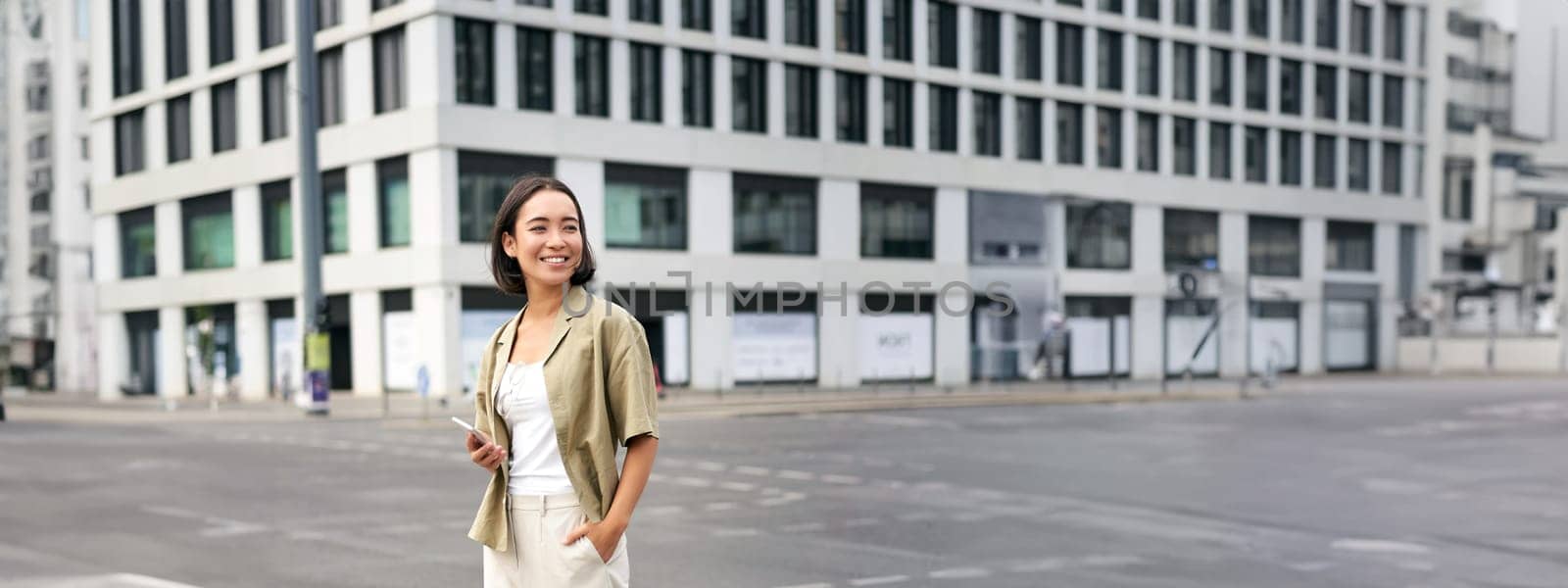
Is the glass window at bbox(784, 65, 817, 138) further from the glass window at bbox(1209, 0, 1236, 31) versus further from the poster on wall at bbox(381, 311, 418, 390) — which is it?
the glass window at bbox(1209, 0, 1236, 31)

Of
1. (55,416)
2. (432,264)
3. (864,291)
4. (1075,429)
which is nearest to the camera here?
(1075,429)

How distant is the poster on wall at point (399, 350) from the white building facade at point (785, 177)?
110mm

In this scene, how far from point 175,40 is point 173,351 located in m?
10.9

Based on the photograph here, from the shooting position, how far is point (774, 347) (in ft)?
149

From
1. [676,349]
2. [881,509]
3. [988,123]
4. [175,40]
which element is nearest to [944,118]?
[988,123]

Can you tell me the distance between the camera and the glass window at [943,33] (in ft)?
160

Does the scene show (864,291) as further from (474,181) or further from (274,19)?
(274,19)

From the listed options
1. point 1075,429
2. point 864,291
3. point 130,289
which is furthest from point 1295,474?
point 130,289

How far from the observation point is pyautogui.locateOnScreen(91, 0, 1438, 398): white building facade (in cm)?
4044

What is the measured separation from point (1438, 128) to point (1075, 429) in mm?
48070

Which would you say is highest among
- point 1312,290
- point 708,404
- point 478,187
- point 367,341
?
point 478,187

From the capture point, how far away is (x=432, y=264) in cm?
3903

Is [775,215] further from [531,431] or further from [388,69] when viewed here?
[531,431]

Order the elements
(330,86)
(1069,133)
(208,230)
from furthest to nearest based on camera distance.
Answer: (1069,133) < (208,230) < (330,86)
